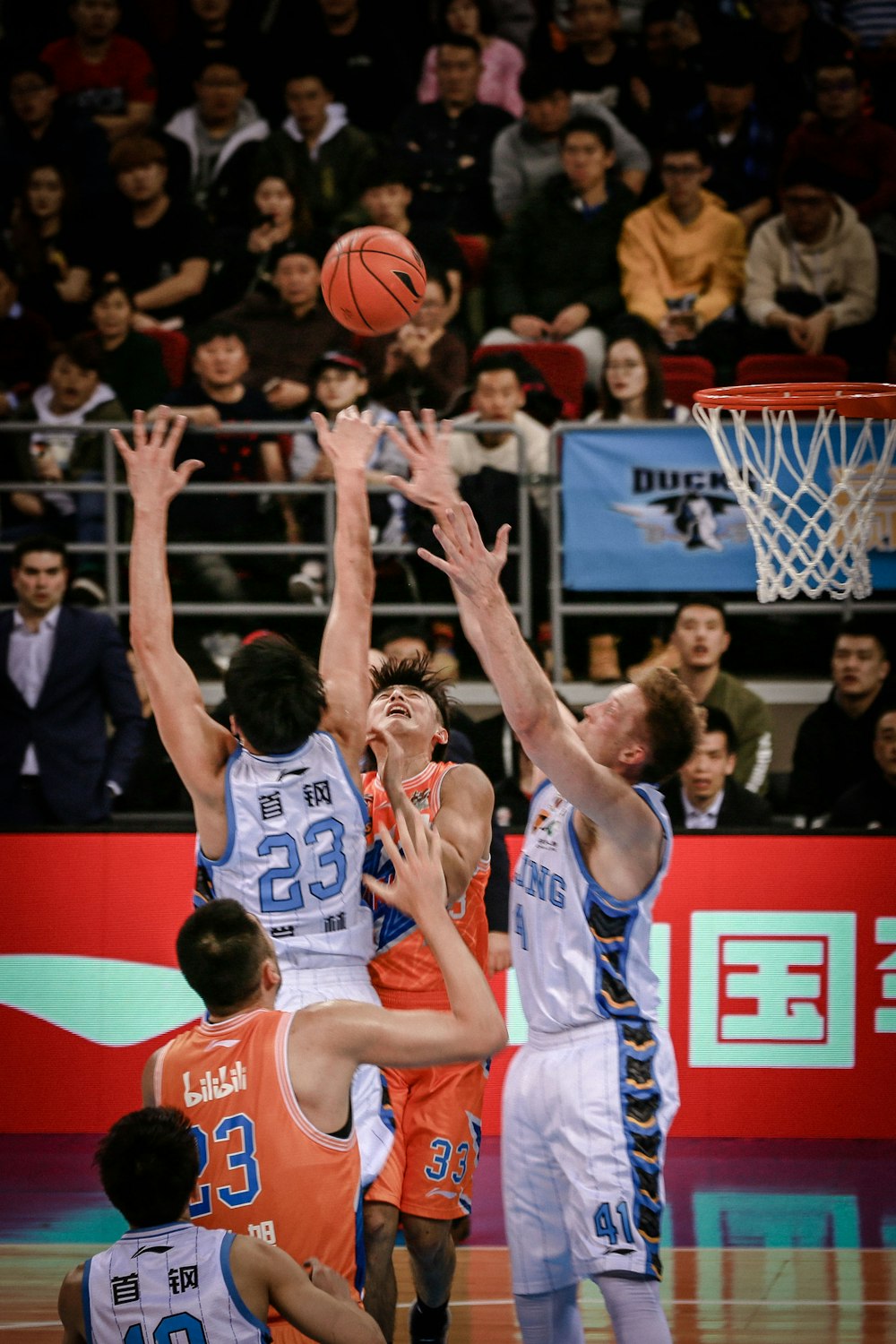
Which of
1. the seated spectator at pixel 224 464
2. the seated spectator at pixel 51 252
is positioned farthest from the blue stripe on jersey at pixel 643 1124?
the seated spectator at pixel 51 252

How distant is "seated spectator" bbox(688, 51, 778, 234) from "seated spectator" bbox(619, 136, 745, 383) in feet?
1.51

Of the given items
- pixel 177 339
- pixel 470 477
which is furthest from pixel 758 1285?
pixel 177 339

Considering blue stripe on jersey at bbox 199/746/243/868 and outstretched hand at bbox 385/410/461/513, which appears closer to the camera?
blue stripe on jersey at bbox 199/746/243/868

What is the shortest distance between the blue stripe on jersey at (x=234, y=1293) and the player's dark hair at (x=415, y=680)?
7.58 ft

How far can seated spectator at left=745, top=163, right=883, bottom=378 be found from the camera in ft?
30.5

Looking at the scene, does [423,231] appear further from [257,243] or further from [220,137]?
[220,137]

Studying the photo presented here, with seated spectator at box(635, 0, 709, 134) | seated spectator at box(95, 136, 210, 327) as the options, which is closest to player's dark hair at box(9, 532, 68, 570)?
seated spectator at box(95, 136, 210, 327)

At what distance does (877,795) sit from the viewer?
7.61 m

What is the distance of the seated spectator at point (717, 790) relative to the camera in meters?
7.55

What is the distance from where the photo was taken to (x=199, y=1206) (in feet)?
11.0

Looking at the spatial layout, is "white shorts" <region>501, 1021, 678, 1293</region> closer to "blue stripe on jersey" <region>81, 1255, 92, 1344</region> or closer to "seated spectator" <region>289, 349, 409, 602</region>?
"blue stripe on jersey" <region>81, 1255, 92, 1344</region>

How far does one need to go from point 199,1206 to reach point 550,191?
7.73 meters

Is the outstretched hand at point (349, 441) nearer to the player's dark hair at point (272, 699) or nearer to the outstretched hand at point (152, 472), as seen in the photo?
the outstretched hand at point (152, 472)

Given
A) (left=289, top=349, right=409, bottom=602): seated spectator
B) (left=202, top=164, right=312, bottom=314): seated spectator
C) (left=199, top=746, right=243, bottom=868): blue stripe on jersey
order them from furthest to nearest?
(left=202, top=164, right=312, bottom=314): seated spectator < (left=289, top=349, right=409, bottom=602): seated spectator < (left=199, top=746, right=243, bottom=868): blue stripe on jersey
